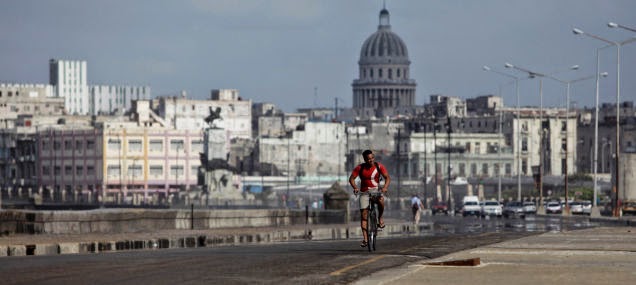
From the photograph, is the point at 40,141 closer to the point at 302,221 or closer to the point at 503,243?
the point at 302,221

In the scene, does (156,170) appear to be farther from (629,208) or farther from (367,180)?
(367,180)

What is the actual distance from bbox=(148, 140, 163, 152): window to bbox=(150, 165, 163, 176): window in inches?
66.8

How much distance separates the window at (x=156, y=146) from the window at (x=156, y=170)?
1697 mm

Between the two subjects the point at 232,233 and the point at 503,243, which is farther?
the point at 232,233

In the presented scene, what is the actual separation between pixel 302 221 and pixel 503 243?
64.5 ft

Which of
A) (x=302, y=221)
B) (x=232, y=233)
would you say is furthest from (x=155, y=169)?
(x=232, y=233)

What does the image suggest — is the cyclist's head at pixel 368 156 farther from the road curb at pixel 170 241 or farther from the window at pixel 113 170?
the window at pixel 113 170

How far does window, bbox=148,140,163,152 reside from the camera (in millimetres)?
179875

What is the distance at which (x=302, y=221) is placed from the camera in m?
50.9

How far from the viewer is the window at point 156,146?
590ft

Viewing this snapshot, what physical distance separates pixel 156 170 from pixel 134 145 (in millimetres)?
3586

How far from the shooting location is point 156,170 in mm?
180500

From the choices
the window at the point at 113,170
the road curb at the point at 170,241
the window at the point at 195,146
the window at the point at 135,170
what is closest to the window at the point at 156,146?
the window at the point at 135,170

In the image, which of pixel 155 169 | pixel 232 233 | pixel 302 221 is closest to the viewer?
pixel 232 233
